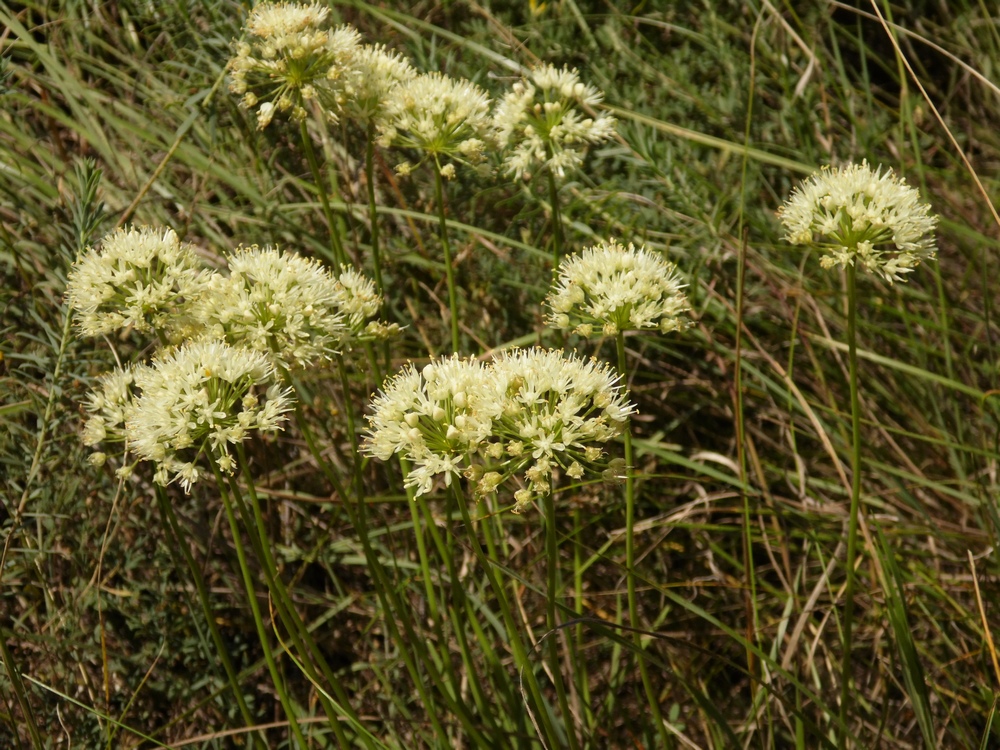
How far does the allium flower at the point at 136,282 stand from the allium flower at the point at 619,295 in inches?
33.8

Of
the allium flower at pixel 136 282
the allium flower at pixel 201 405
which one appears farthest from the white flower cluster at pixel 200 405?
the allium flower at pixel 136 282

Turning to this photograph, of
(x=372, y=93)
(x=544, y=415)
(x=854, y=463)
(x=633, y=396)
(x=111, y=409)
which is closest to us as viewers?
(x=544, y=415)

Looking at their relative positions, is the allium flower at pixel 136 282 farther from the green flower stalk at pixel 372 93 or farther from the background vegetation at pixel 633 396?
the green flower stalk at pixel 372 93

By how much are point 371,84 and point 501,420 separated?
3.70ft

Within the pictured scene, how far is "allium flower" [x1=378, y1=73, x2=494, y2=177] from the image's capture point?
8.16ft

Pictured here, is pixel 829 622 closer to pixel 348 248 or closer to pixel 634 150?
pixel 634 150

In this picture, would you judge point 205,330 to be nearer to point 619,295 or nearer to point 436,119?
point 436,119

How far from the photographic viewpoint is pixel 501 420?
1864 mm

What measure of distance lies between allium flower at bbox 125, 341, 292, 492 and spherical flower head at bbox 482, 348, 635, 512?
487 mm

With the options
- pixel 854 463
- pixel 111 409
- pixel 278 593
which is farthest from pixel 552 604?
pixel 111 409

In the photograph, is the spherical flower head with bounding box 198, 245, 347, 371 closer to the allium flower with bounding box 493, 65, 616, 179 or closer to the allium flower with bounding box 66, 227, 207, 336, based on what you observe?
the allium flower with bounding box 66, 227, 207, 336

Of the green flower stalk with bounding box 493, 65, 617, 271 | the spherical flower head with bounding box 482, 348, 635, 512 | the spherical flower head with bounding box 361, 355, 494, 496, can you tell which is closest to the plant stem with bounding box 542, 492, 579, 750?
the spherical flower head with bounding box 482, 348, 635, 512

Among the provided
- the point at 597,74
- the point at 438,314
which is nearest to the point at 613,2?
the point at 597,74

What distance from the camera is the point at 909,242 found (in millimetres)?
2146
